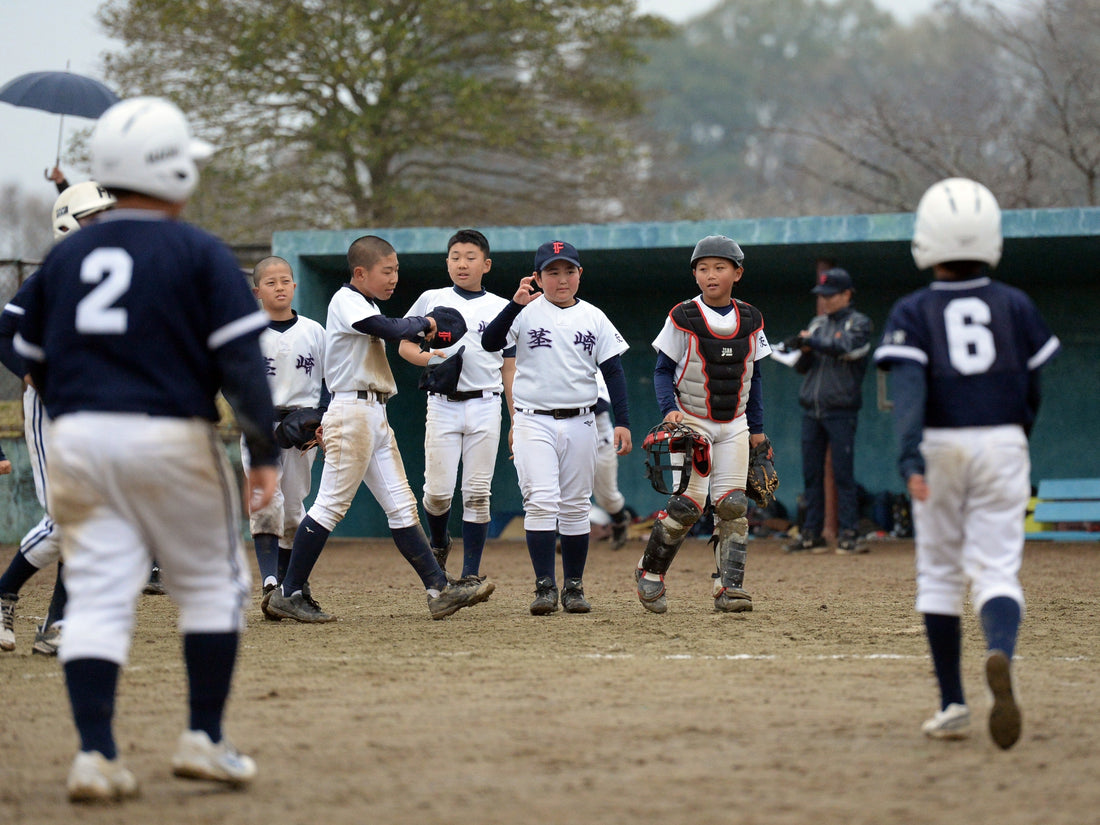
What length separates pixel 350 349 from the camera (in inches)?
276

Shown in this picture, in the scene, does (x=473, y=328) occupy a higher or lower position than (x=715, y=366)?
higher

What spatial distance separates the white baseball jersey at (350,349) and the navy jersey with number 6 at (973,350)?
3.43 metres

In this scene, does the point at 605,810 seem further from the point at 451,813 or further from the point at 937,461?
the point at 937,461

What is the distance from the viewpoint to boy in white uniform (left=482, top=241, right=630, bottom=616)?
7.23 metres

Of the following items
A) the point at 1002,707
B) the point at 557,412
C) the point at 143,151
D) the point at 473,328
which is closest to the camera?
the point at 143,151

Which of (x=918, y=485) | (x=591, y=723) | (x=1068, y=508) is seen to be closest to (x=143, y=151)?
(x=591, y=723)

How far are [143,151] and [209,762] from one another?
1683mm

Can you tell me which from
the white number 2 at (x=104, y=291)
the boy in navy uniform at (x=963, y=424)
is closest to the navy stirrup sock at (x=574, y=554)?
the boy in navy uniform at (x=963, y=424)

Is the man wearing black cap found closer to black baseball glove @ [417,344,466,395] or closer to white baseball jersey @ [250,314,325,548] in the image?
black baseball glove @ [417,344,466,395]

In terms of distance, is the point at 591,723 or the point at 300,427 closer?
the point at 591,723

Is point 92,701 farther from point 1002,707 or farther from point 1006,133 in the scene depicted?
point 1006,133

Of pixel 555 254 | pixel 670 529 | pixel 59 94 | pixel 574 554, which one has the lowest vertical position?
pixel 574 554

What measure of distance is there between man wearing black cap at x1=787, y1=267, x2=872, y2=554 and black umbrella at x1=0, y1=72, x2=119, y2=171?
6.04 metres

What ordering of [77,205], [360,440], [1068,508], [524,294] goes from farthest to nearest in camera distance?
[1068,508]
[360,440]
[524,294]
[77,205]
